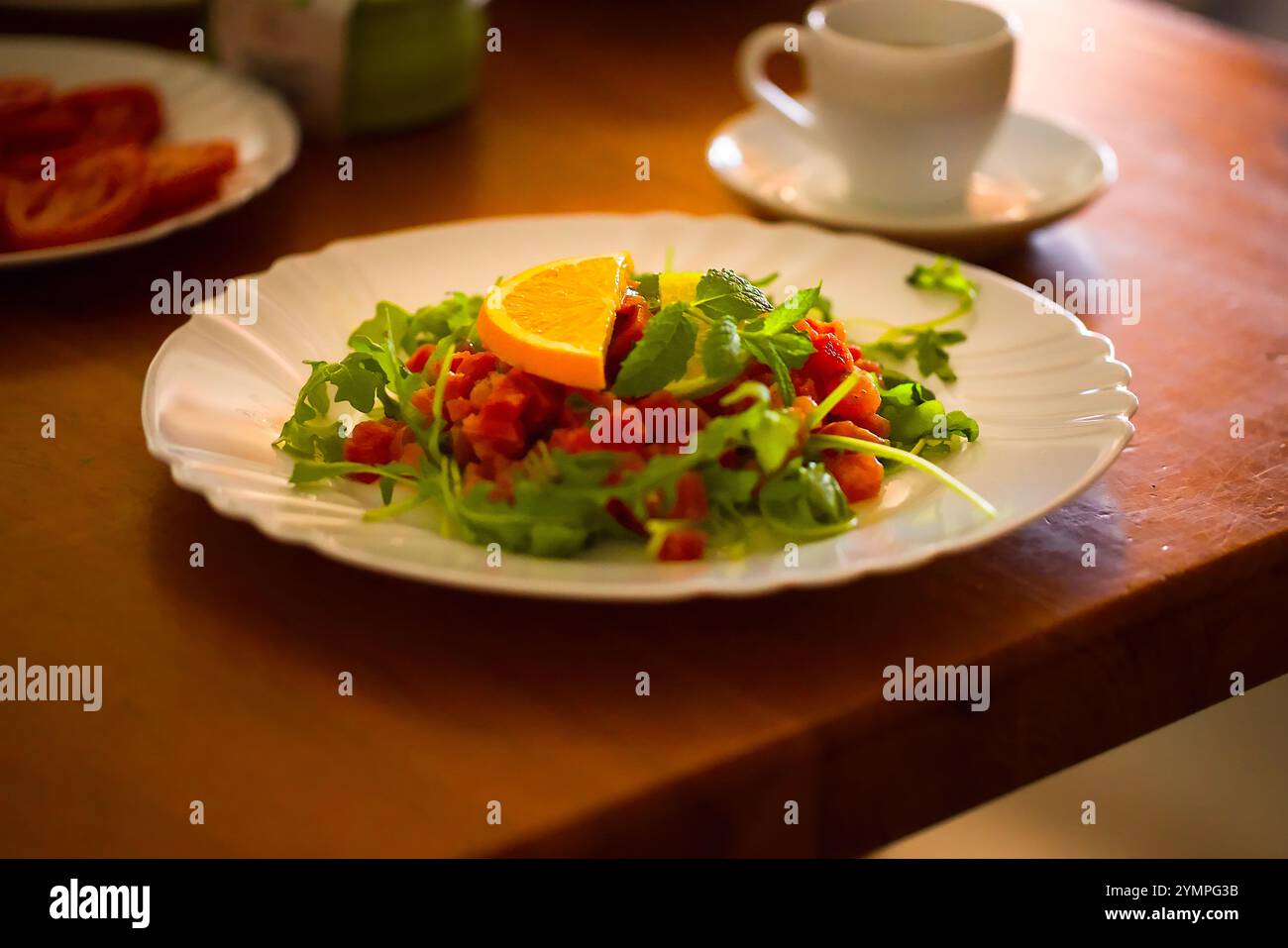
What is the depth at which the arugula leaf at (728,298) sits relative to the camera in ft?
3.58

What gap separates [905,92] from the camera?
1600mm

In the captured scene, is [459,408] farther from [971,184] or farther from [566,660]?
[971,184]

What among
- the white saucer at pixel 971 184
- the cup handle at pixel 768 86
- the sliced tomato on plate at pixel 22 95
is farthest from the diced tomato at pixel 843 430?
the sliced tomato on plate at pixel 22 95

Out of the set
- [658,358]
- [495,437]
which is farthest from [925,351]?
[495,437]

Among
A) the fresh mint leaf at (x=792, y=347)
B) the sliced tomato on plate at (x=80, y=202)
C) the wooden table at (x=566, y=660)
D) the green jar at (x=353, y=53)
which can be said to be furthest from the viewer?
the green jar at (x=353, y=53)

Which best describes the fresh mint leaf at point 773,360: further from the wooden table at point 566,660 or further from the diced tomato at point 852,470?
the wooden table at point 566,660

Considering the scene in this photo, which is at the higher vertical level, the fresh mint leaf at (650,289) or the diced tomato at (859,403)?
the fresh mint leaf at (650,289)

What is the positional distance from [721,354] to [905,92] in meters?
0.72

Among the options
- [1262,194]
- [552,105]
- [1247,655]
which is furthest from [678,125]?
[1247,655]

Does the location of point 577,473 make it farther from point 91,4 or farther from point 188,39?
point 91,4

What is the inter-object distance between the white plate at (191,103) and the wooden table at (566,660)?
0.17 meters

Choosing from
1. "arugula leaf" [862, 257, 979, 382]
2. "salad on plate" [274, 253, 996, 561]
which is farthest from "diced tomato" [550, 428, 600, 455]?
"arugula leaf" [862, 257, 979, 382]

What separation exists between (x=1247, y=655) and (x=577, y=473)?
0.56 meters

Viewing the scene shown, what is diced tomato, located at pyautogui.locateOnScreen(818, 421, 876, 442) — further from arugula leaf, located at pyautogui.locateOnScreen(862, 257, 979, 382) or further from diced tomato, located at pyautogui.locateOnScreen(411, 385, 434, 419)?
diced tomato, located at pyautogui.locateOnScreen(411, 385, 434, 419)
